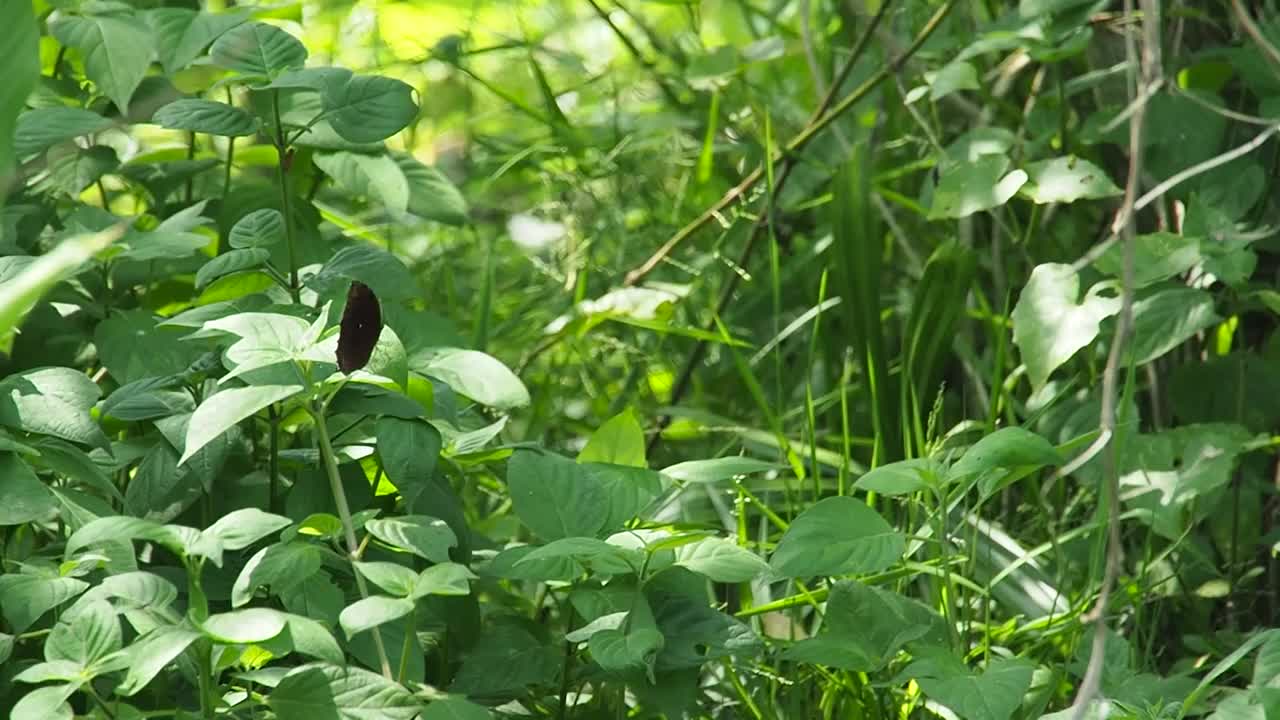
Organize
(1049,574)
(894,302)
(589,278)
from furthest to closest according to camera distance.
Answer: (589,278)
(894,302)
(1049,574)

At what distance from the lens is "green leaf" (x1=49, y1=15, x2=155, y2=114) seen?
1.27 meters

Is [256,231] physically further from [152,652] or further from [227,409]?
[152,652]

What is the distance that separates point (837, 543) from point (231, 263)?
501mm

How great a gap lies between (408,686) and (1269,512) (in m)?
1.12

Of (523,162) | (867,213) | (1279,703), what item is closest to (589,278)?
(523,162)

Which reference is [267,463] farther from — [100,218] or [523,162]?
[523,162]

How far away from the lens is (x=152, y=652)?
0.93m

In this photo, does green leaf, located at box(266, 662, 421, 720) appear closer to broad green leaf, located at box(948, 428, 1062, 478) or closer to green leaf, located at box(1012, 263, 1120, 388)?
broad green leaf, located at box(948, 428, 1062, 478)

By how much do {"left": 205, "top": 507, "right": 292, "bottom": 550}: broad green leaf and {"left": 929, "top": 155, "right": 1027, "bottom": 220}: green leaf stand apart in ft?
2.68

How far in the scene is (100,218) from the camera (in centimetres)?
133

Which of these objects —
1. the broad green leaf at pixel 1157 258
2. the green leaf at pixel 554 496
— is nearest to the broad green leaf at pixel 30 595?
the green leaf at pixel 554 496

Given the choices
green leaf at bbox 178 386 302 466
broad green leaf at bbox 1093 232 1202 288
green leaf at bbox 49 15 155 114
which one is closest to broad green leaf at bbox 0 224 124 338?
green leaf at bbox 178 386 302 466

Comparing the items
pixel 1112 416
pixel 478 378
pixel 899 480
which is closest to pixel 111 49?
pixel 478 378

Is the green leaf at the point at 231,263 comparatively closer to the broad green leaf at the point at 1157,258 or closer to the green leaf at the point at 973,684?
the green leaf at the point at 973,684
